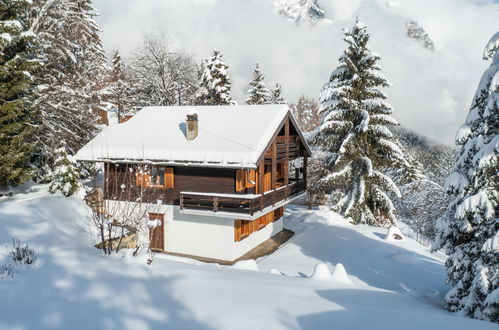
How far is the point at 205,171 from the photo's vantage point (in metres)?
16.3

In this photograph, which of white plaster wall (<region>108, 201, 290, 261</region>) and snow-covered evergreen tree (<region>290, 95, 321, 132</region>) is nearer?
white plaster wall (<region>108, 201, 290, 261</region>)

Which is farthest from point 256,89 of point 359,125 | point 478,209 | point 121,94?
point 478,209

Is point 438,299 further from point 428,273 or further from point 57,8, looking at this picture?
point 57,8

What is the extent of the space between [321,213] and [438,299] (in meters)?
11.1

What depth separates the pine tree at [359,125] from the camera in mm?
20719

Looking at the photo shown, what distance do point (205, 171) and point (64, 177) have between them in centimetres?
938

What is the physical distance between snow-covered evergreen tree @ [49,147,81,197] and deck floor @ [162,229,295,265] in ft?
24.5

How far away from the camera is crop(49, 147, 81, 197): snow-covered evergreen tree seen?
757 inches

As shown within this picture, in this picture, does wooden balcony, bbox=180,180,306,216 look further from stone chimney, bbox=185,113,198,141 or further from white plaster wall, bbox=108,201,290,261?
stone chimney, bbox=185,113,198,141

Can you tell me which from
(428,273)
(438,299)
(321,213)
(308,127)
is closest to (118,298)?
(438,299)

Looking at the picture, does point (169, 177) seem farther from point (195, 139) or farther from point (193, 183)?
point (195, 139)

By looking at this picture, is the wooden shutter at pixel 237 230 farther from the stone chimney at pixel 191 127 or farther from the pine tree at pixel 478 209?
the pine tree at pixel 478 209

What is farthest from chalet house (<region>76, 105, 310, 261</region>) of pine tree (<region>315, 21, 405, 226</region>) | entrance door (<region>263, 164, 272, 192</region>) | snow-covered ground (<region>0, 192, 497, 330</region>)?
snow-covered ground (<region>0, 192, 497, 330</region>)

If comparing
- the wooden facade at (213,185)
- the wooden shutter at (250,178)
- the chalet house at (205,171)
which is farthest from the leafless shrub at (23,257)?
the wooden shutter at (250,178)
